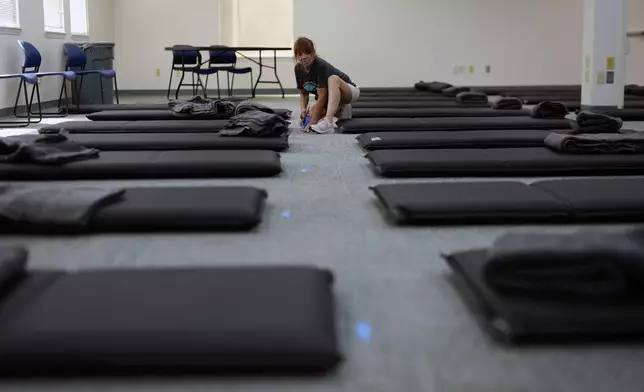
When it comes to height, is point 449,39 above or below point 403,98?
above

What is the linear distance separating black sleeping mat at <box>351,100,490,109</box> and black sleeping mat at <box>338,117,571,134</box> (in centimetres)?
126

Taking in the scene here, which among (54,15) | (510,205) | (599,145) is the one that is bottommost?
(510,205)

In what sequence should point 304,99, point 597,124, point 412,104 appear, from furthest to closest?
point 412,104, point 304,99, point 597,124

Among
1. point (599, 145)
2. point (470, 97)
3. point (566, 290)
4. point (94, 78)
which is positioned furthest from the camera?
point (94, 78)

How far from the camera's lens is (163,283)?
182 cm

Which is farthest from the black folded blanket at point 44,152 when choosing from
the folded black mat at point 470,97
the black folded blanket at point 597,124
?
the folded black mat at point 470,97

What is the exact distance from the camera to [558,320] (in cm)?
160

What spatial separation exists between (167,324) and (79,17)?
9379 mm

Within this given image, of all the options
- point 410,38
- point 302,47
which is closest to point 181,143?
point 302,47

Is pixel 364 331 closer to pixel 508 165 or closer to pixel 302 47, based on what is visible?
pixel 508 165

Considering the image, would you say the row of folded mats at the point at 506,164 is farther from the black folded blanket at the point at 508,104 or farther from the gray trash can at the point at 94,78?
the gray trash can at the point at 94,78

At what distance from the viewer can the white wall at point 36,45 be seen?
23.1 ft

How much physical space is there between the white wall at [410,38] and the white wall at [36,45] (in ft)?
7.91

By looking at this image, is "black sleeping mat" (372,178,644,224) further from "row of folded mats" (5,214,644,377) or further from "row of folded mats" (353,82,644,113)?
"row of folded mats" (353,82,644,113)
